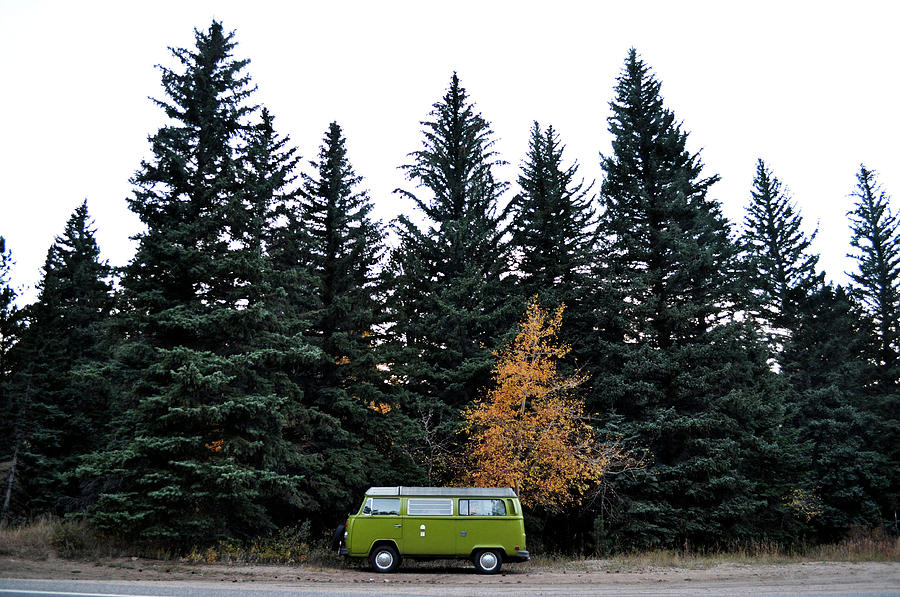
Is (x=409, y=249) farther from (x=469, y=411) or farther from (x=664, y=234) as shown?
(x=664, y=234)

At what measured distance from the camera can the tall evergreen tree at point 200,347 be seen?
15398mm

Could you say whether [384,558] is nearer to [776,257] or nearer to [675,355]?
[675,355]

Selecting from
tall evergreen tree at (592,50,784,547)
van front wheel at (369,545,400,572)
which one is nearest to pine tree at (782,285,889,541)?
tall evergreen tree at (592,50,784,547)

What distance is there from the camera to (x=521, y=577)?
14594 mm

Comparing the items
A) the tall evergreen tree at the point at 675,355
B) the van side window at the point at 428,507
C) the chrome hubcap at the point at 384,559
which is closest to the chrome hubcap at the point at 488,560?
the van side window at the point at 428,507

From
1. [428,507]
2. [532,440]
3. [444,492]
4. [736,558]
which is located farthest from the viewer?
[532,440]

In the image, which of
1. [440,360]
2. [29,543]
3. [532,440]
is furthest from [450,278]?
[29,543]

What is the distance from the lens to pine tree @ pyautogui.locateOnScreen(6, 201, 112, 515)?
29.5 m

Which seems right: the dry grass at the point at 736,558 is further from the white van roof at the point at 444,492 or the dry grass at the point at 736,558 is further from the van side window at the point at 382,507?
the van side window at the point at 382,507

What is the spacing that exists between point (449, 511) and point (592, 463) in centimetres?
589

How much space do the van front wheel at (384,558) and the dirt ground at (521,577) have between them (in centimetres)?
31

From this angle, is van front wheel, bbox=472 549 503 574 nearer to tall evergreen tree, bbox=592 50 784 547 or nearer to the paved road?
the paved road

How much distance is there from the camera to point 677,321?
23828 millimetres

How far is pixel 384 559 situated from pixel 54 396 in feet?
85.7
